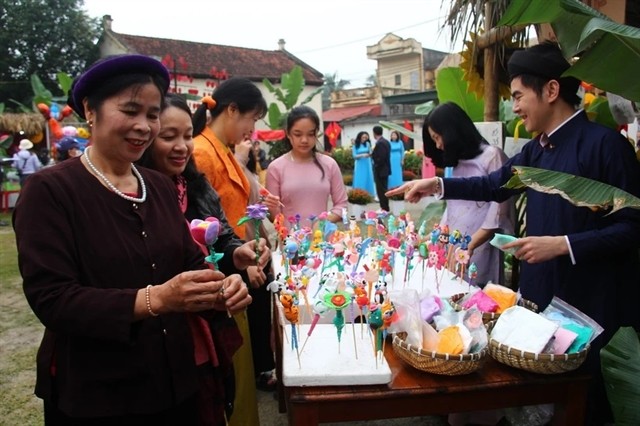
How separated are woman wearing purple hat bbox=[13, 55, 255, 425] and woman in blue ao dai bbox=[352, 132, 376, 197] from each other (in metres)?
9.49

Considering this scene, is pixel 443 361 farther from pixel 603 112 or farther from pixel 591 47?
pixel 603 112

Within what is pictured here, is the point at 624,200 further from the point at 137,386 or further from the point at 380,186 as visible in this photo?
the point at 380,186

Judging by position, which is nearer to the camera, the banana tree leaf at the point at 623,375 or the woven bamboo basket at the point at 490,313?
the banana tree leaf at the point at 623,375

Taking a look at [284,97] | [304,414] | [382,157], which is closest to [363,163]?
[382,157]

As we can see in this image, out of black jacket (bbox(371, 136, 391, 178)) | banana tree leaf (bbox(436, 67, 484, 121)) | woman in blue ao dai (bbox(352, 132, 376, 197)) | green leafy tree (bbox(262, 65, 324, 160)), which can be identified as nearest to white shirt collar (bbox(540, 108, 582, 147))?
banana tree leaf (bbox(436, 67, 484, 121))

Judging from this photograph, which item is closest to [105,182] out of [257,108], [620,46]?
[257,108]

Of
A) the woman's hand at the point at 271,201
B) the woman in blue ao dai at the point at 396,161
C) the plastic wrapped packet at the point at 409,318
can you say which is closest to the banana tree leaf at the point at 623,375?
the plastic wrapped packet at the point at 409,318

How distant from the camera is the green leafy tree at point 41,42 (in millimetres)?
21594

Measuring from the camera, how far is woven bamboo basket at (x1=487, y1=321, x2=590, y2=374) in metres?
1.41

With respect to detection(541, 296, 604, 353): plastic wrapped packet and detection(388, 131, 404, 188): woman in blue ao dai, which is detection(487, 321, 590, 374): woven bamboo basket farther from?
detection(388, 131, 404, 188): woman in blue ao dai

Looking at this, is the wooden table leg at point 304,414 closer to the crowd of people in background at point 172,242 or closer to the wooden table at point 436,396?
the wooden table at point 436,396

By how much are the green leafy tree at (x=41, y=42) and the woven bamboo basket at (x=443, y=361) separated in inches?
933

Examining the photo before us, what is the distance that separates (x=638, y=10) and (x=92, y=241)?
303 centimetres

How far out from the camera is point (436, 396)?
1.43m
